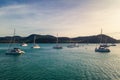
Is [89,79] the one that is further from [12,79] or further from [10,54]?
[10,54]

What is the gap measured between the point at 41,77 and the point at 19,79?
550 cm

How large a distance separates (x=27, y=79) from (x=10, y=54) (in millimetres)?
68578

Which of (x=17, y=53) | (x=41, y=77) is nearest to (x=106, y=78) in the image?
(x=41, y=77)

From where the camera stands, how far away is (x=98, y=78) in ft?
133

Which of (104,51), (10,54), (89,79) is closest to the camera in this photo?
(89,79)

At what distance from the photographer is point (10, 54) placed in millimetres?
104312

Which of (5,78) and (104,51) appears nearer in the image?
(5,78)

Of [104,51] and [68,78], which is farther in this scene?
[104,51]

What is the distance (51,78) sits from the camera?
4081 centimetres

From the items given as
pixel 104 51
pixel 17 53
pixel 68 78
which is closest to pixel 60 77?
pixel 68 78

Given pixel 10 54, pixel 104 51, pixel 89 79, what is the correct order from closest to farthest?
pixel 89 79 < pixel 10 54 < pixel 104 51

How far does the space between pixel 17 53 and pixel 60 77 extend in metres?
69.3

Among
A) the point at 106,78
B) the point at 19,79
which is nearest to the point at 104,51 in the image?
the point at 106,78

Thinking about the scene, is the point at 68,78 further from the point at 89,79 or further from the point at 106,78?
the point at 106,78
